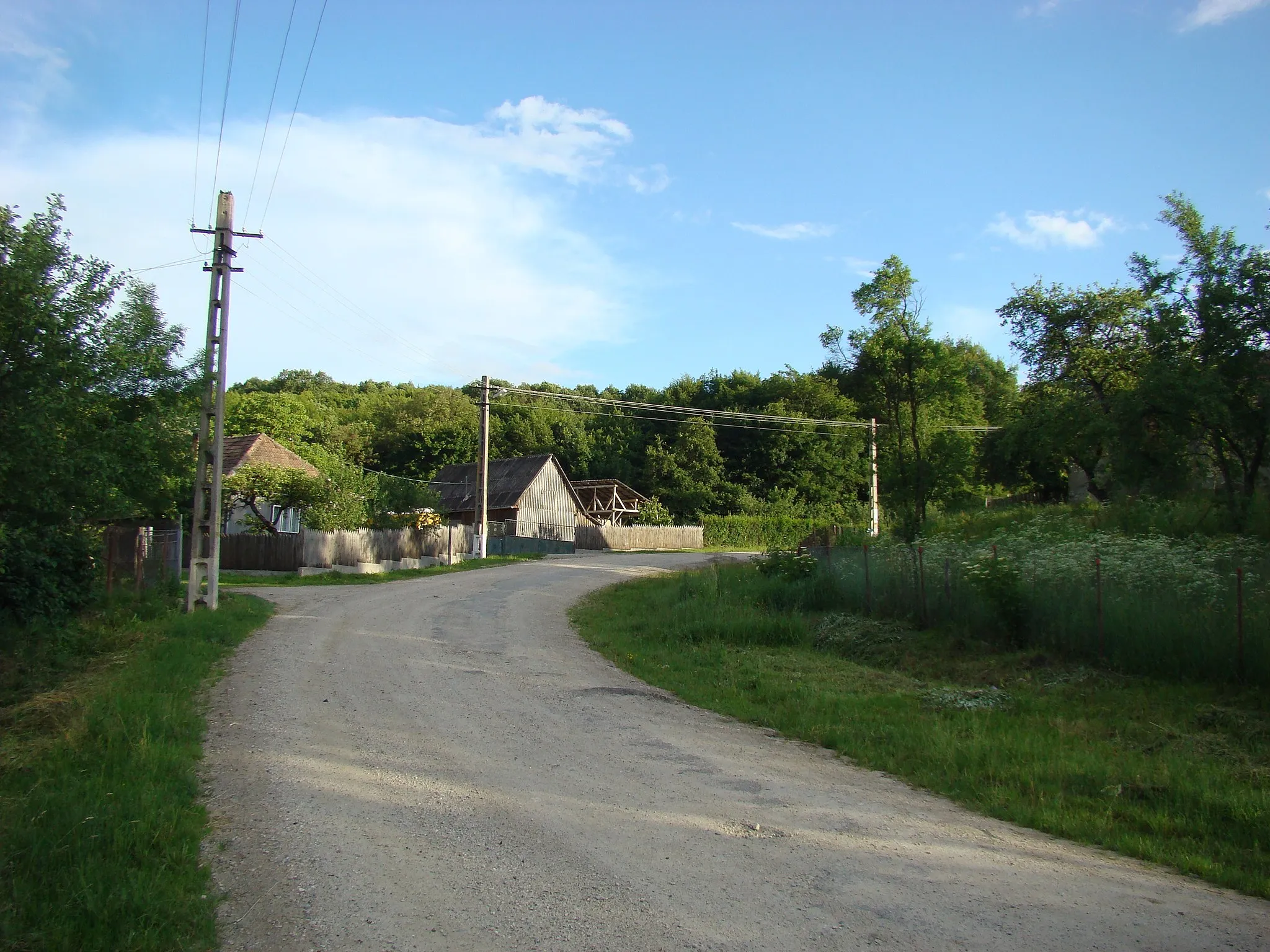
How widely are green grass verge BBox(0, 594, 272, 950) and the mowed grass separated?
5.97m

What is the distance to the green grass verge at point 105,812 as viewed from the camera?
14.6 ft

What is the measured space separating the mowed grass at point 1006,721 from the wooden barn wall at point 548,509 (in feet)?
118

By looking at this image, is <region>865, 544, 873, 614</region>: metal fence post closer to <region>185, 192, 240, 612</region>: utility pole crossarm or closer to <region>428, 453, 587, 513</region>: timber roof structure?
<region>185, 192, 240, 612</region>: utility pole crossarm

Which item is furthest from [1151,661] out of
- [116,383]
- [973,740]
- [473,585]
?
[473,585]

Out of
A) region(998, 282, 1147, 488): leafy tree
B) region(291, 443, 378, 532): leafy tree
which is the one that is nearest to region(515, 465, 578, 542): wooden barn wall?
region(291, 443, 378, 532): leafy tree

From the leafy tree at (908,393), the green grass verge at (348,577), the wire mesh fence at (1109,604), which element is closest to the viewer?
the wire mesh fence at (1109,604)

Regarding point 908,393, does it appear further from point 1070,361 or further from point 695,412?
point 695,412

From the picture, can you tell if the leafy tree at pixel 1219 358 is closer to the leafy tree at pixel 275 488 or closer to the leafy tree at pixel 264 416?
the leafy tree at pixel 275 488

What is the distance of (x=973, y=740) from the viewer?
8930 millimetres

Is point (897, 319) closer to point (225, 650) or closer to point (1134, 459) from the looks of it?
point (1134, 459)

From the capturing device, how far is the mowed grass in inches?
266

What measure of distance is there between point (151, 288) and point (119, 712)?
974 centimetres

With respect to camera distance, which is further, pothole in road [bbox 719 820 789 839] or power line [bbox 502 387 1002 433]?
power line [bbox 502 387 1002 433]

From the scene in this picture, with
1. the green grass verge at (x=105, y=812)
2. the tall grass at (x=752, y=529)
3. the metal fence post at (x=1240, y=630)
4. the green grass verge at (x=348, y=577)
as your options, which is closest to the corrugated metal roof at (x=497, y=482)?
the tall grass at (x=752, y=529)
